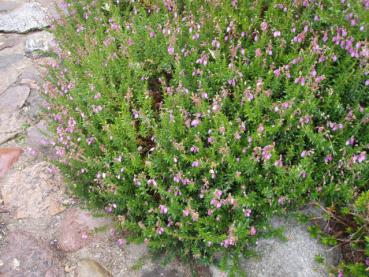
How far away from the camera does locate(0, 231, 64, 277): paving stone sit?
3.43 meters

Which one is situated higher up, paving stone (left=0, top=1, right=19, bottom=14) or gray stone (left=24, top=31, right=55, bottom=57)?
paving stone (left=0, top=1, right=19, bottom=14)

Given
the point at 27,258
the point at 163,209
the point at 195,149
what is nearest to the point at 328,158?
the point at 195,149

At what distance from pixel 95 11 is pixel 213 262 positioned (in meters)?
3.45

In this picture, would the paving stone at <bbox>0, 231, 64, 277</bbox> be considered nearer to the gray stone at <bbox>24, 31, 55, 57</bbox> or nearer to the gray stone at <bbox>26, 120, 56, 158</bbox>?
the gray stone at <bbox>26, 120, 56, 158</bbox>

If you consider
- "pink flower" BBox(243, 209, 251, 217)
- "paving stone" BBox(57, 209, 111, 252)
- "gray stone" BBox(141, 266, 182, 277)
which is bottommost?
"gray stone" BBox(141, 266, 182, 277)

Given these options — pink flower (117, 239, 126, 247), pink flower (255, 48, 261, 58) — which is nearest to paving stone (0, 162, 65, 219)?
pink flower (117, 239, 126, 247)

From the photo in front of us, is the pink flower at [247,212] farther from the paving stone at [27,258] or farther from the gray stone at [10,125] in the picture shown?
the gray stone at [10,125]

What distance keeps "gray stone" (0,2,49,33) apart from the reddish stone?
2.60 metres

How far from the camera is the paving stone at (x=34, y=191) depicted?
3867 mm

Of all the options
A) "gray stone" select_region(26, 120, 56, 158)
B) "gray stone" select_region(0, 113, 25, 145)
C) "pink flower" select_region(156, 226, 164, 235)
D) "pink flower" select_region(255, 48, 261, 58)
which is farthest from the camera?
"gray stone" select_region(0, 113, 25, 145)

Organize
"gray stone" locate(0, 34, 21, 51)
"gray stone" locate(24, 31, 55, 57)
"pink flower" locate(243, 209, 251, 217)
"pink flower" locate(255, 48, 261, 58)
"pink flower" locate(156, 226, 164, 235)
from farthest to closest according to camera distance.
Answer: "gray stone" locate(0, 34, 21, 51) < "gray stone" locate(24, 31, 55, 57) < "pink flower" locate(255, 48, 261, 58) < "pink flower" locate(156, 226, 164, 235) < "pink flower" locate(243, 209, 251, 217)

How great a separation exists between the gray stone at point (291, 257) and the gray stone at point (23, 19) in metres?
4.95

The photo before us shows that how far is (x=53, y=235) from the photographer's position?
3666mm

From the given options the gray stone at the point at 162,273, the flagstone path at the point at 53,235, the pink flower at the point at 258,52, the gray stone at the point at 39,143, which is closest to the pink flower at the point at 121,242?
the flagstone path at the point at 53,235
